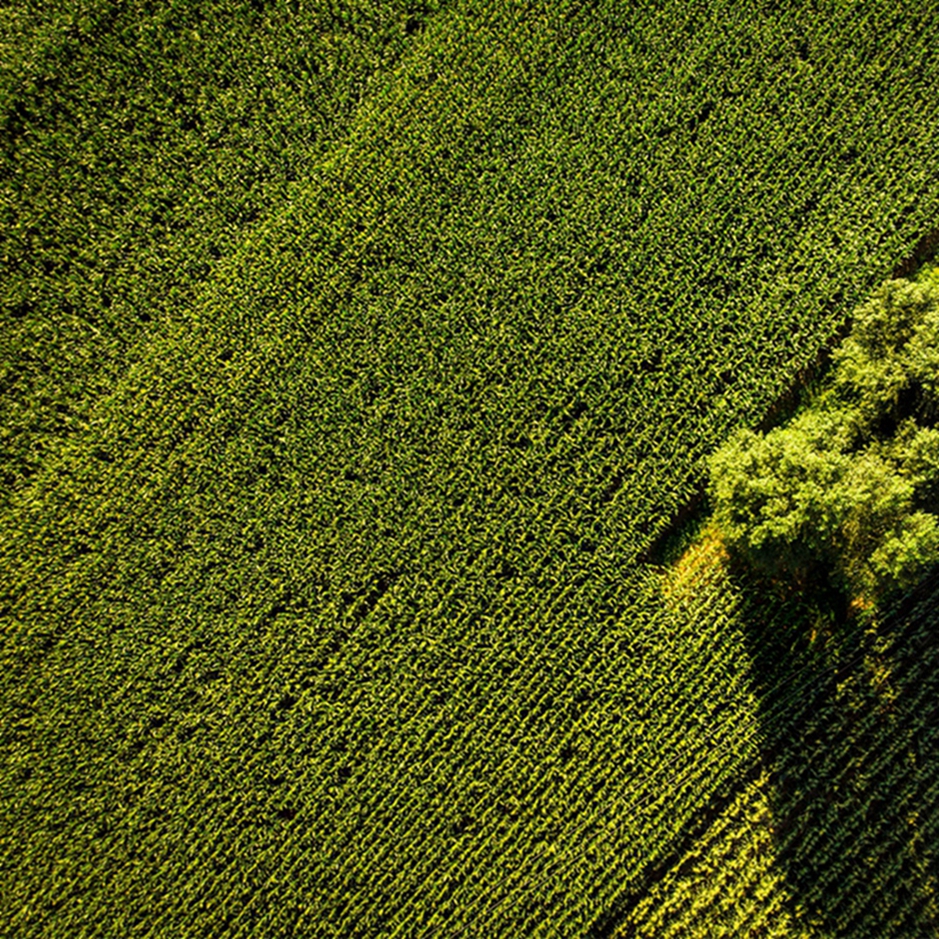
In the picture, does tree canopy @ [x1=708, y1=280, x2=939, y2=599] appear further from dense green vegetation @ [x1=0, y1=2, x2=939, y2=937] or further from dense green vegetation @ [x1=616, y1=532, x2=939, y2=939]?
dense green vegetation @ [x1=616, y1=532, x2=939, y2=939]

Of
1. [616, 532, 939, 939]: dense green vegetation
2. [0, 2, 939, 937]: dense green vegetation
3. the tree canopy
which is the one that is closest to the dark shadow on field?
[616, 532, 939, 939]: dense green vegetation

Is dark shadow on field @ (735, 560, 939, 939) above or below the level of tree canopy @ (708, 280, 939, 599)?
below

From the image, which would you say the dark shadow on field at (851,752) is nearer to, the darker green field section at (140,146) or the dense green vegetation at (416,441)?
the dense green vegetation at (416,441)

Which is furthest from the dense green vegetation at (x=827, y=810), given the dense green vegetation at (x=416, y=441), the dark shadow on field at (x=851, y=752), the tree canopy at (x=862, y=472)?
the tree canopy at (x=862, y=472)

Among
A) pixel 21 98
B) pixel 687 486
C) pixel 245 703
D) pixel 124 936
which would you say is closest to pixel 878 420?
pixel 687 486

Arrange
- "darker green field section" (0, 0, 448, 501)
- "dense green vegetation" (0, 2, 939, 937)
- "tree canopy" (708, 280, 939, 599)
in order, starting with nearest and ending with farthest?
"tree canopy" (708, 280, 939, 599) → "dense green vegetation" (0, 2, 939, 937) → "darker green field section" (0, 0, 448, 501)

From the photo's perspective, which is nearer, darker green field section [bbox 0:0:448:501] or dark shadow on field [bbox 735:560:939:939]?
dark shadow on field [bbox 735:560:939:939]
